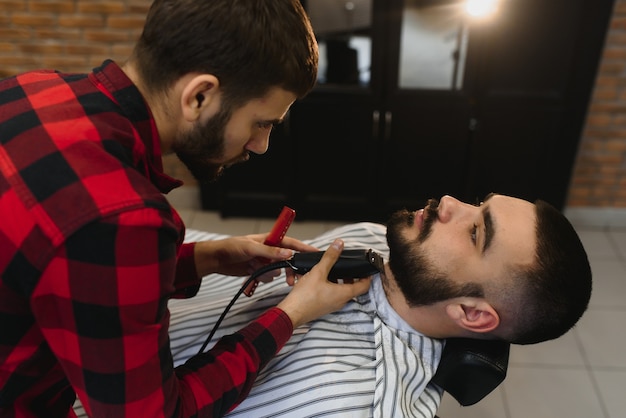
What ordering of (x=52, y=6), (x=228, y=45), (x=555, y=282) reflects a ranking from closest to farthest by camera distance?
1. (x=228, y=45)
2. (x=555, y=282)
3. (x=52, y=6)

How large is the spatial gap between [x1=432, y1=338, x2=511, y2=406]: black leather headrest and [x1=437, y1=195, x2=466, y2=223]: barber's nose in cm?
29

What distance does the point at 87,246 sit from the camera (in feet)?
2.49

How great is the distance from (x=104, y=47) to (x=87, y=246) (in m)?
2.41

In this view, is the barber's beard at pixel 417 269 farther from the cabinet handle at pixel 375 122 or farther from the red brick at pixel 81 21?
the red brick at pixel 81 21

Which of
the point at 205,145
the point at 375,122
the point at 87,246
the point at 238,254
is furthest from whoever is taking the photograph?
the point at 375,122

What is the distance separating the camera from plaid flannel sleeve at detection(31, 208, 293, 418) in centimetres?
77

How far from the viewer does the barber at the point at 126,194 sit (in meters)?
0.77

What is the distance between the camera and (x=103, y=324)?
0.81 meters

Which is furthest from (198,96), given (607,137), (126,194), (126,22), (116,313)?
(607,137)

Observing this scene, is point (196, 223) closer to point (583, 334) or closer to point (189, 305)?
point (189, 305)

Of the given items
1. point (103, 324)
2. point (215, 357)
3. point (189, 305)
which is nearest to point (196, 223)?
point (189, 305)

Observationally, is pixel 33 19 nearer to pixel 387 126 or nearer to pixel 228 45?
pixel 387 126

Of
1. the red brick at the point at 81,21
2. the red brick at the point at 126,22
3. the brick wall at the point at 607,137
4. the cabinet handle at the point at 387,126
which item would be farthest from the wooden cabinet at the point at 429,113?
the red brick at the point at 81,21

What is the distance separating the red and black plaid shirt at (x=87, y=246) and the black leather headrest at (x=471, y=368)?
1.90 feet
